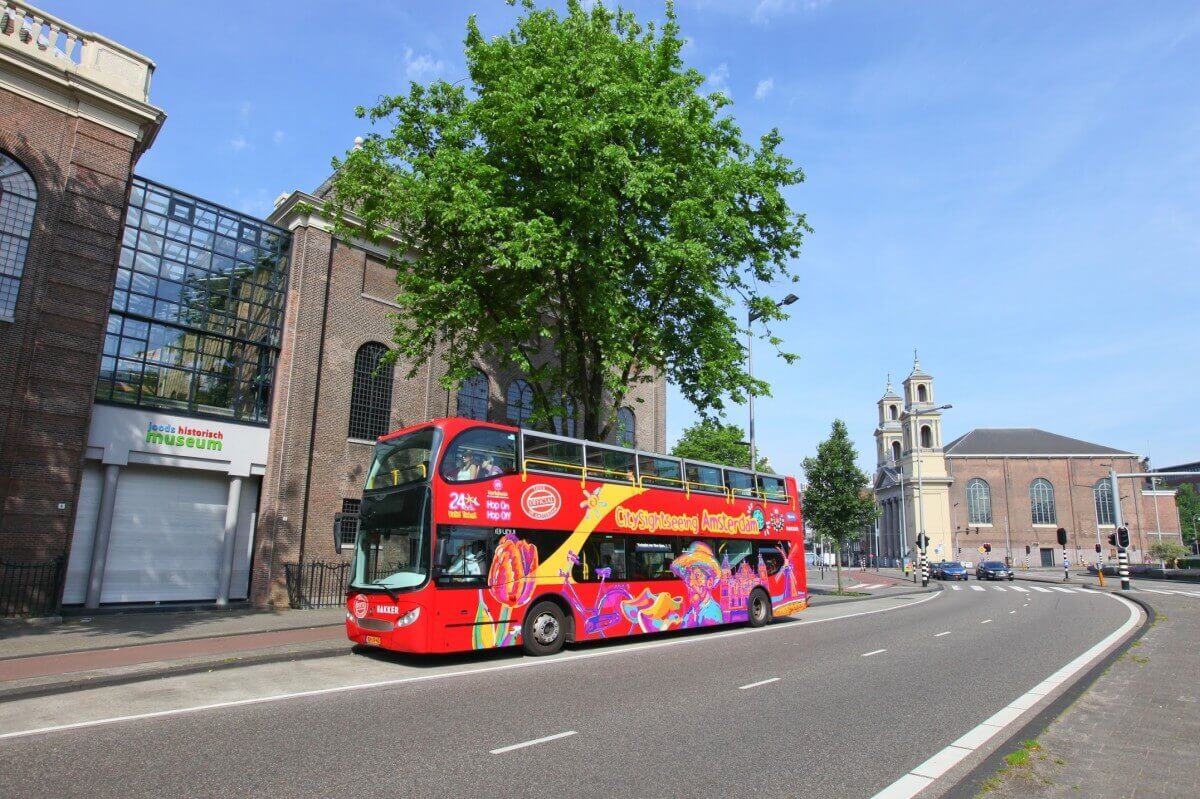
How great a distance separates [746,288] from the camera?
728 inches

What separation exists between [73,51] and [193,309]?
6698 millimetres

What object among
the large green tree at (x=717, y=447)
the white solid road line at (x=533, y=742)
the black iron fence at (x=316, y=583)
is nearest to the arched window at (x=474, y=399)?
the black iron fence at (x=316, y=583)

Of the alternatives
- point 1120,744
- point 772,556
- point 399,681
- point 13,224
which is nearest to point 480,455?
point 399,681

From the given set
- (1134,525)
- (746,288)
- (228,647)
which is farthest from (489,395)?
(1134,525)

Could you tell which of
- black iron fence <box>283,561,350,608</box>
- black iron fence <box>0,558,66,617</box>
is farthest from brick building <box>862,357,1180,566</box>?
black iron fence <box>0,558,66,617</box>

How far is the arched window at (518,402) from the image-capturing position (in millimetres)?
26719

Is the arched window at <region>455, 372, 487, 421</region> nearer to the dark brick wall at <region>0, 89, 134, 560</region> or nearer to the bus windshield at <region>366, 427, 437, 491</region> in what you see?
the dark brick wall at <region>0, 89, 134, 560</region>

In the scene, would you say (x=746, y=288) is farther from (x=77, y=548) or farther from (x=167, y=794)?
(x=77, y=548)

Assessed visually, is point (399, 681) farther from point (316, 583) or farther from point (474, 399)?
point (474, 399)

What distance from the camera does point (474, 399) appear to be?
2567 cm

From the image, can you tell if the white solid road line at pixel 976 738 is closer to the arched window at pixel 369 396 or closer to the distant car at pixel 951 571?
the arched window at pixel 369 396

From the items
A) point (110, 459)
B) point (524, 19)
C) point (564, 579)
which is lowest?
point (564, 579)

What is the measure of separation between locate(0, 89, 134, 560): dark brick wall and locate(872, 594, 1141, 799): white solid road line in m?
17.9

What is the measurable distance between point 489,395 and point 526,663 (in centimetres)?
1596
